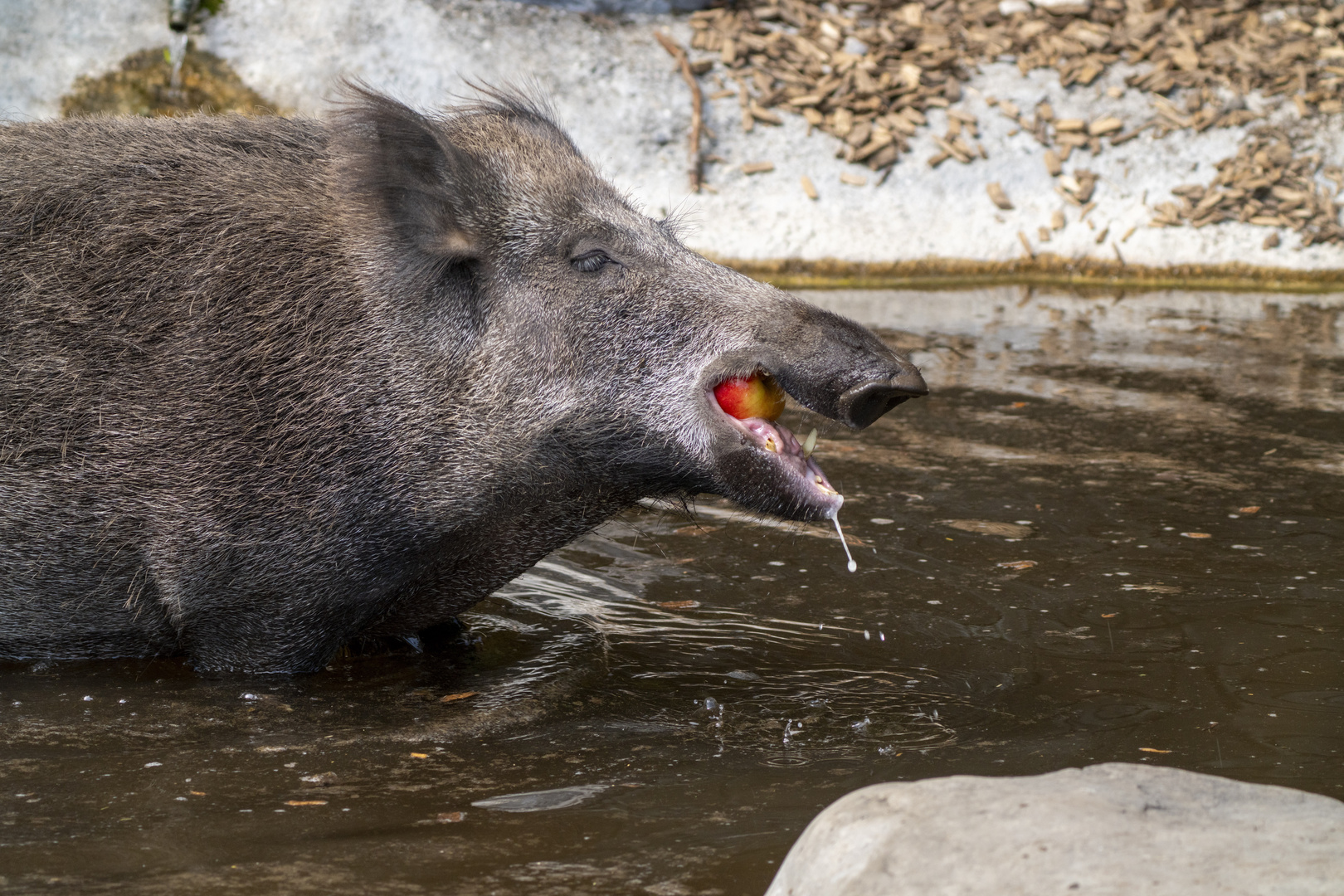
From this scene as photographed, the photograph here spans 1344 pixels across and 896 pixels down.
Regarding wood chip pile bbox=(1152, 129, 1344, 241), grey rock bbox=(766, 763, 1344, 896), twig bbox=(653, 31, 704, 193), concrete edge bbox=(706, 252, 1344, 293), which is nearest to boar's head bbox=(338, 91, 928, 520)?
grey rock bbox=(766, 763, 1344, 896)

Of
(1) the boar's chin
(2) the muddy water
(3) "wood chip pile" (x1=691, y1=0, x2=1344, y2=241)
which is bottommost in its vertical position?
(2) the muddy water

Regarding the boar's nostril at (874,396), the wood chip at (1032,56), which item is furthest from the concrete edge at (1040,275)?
the boar's nostril at (874,396)

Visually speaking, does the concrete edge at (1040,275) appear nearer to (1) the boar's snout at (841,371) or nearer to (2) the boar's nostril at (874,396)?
(1) the boar's snout at (841,371)

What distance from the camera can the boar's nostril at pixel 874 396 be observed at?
366cm

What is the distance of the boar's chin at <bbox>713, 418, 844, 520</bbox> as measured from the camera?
393cm

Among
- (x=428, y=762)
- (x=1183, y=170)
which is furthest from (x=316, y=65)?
(x=428, y=762)

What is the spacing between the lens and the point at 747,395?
13.2ft

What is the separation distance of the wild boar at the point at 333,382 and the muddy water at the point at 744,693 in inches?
15.6

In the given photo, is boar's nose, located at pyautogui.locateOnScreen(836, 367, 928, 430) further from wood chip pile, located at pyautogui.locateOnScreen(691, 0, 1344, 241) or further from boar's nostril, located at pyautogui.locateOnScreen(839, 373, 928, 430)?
wood chip pile, located at pyautogui.locateOnScreen(691, 0, 1344, 241)

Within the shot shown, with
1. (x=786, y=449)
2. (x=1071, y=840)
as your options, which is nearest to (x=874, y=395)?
(x=786, y=449)

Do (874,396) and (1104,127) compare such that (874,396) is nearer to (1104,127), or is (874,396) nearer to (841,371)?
(841,371)

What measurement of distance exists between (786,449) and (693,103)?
778cm

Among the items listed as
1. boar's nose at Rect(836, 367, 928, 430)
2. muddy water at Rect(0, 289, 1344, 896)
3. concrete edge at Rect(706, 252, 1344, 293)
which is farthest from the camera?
concrete edge at Rect(706, 252, 1344, 293)

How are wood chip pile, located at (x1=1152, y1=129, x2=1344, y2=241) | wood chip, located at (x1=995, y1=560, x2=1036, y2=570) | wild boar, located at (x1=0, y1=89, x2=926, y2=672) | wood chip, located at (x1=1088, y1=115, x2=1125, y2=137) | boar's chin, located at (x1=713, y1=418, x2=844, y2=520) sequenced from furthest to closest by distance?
wood chip, located at (x1=1088, y1=115, x2=1125, y2=137)
wood chip pile, located at (x1=1152, y1=129, x2=1344, y2=241)
wood chip, located at (x1=995, y1=560, x2=1036, y2=570)
wild boar, located at (x1=0, y1=89, x2=926, y2=672)
boar's chin, located at (x1=713, y1=418, x2=844, y2=520)
